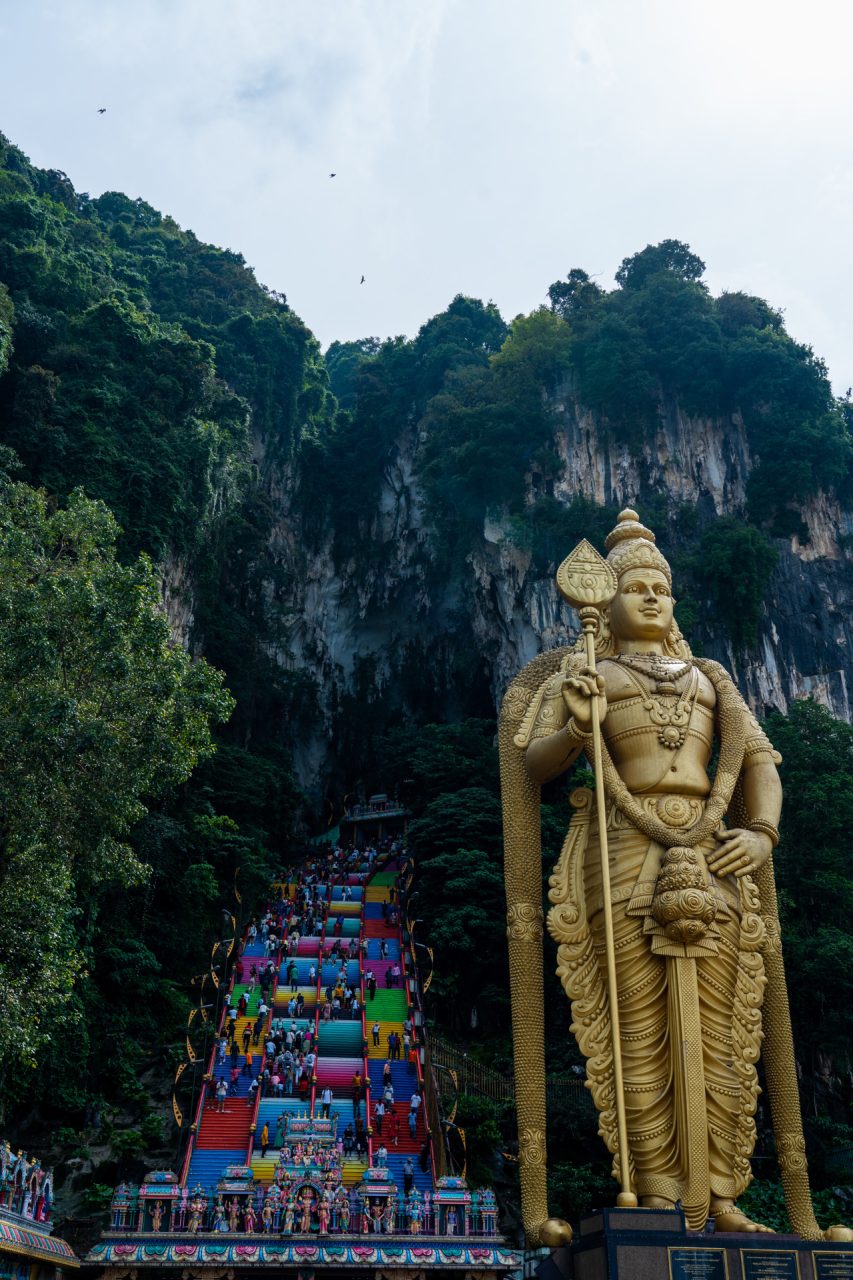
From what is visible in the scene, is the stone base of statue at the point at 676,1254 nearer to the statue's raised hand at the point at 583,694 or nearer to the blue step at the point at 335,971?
the statue's raised hand at the point at 583,694

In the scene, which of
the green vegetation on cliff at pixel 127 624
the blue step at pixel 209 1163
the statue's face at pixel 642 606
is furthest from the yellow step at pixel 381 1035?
the statue's face at pixel 642 606

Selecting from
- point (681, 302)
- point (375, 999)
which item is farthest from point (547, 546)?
point (375, 999)

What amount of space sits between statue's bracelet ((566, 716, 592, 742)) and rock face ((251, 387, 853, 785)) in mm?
16523

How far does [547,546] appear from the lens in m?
24.7

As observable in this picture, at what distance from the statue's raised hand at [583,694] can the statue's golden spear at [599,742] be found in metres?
0.04

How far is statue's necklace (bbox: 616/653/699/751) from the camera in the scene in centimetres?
657

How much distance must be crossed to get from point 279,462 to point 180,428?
8.10 m

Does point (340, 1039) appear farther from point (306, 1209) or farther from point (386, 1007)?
point (306, 1209)

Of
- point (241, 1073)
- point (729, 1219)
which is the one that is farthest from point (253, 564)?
point (729, 1219)

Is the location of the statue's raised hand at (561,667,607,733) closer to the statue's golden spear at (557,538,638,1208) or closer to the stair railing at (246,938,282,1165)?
the statue's golden spear at (557,538,638,1208)

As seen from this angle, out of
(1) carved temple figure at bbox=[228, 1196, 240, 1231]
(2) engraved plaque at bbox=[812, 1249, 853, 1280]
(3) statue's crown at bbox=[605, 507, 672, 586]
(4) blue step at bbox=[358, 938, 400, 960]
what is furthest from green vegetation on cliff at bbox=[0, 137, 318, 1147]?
(2) engraved plaque at bbox=[812, 1249, 853, 1280]

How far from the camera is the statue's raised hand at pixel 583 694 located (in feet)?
20.1

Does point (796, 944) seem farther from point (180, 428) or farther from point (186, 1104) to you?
point (180, 428)

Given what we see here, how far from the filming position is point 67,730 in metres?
10.1
